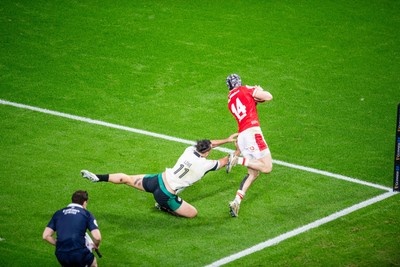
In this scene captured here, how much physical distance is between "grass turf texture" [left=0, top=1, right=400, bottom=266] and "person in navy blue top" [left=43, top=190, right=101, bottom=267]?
4.69 feet

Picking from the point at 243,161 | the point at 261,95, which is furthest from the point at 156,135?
the point at 243,161

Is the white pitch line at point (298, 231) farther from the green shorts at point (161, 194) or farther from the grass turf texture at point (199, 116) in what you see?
the green shorts at point (161, 194)

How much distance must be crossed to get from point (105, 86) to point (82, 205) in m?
9.10

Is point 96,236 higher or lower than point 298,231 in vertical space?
higher

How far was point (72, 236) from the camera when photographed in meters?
11.6

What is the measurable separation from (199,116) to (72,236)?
8341 mm

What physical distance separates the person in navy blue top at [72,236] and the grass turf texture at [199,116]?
4.69 ft

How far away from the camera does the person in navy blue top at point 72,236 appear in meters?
11.6

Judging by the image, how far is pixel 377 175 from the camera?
16.6 metres

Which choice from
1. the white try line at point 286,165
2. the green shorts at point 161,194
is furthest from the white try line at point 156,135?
the green shorts at point 161,194

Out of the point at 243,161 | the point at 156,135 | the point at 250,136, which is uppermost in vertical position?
the point at 250,136

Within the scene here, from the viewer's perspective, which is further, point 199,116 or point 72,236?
point 199,116

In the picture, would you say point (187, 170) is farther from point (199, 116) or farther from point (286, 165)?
point (199, 116)

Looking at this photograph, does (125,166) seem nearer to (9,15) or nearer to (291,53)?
(291,53)
